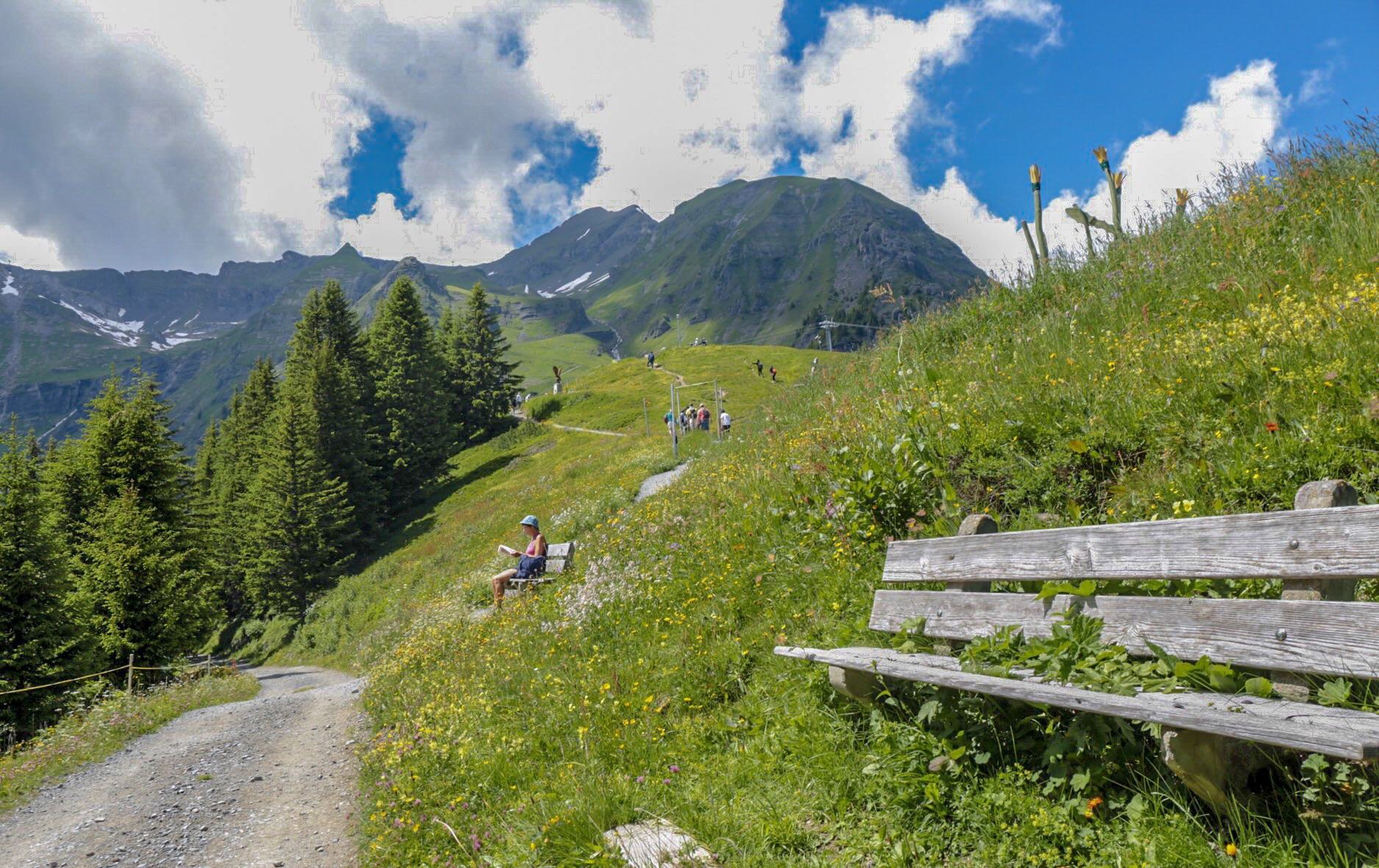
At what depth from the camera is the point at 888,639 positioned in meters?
5.10

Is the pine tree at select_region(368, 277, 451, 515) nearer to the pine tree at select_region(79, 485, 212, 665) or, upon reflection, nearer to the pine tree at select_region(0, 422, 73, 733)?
the pine tree at select_region(79, 485, 212, 665)

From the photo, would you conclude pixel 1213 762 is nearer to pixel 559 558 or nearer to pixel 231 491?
pixel 559 558

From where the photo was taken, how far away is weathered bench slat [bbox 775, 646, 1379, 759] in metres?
2.20

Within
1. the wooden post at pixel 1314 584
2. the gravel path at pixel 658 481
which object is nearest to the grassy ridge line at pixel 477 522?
the gravel path at pixel 658 481

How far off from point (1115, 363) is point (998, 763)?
4.17 m

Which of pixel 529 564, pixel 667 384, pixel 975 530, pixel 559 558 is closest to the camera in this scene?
pixel 975 530

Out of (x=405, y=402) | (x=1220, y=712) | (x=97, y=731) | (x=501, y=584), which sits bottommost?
(x=97, y=731)

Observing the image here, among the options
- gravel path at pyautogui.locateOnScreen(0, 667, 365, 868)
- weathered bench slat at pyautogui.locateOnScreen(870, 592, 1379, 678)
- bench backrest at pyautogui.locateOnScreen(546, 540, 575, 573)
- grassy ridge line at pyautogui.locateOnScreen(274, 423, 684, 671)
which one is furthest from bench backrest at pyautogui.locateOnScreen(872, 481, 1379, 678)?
grassy ridge line at pyautogui.locateOnScreen(274, 423, 684, 671)

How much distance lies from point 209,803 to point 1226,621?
1056 cm

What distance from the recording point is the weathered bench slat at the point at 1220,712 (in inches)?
86.4

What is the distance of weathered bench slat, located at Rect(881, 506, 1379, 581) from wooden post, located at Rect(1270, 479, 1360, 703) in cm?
8

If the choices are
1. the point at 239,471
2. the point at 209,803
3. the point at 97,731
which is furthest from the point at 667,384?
the point at 209,803

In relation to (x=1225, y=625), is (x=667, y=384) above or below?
above

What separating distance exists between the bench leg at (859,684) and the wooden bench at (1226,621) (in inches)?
18.1
